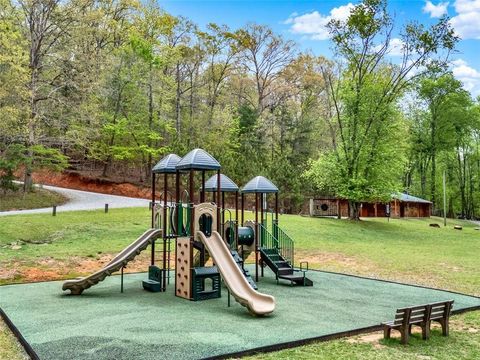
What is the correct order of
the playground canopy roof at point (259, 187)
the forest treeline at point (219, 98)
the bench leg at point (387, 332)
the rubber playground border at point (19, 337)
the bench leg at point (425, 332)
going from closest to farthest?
the rubber playground border at point (19, 337) < the bench leg at point (387, 332) < the bench leg at point (425, 332) < the playground canopy roof at point (259, 187) < the forest treeline at point (219, 98)

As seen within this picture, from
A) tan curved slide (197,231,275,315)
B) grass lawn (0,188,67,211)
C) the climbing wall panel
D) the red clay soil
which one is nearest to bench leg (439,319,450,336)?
tan curved slide (197,231,275,315)

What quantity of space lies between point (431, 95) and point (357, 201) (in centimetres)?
2329

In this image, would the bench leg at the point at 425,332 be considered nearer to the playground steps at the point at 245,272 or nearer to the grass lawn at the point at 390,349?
the grass lawn at the point at 390,349

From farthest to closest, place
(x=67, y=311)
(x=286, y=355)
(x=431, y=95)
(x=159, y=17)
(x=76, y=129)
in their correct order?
(x=431, y=95) → (x=159, y=17) → (x=76, y=129) → (x=67, y=311) → (x=286, y=355)

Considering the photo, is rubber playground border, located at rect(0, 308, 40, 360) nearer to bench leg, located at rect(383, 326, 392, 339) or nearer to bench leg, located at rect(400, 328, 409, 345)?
bench leg, located at rect(383, 326, 392, 339)

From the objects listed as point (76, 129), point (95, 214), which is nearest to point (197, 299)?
point (95, 214)

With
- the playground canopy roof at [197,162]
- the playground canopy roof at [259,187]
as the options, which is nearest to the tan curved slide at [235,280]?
the playground canopy roof at [197,162]

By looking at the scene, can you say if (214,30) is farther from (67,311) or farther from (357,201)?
(67,311)

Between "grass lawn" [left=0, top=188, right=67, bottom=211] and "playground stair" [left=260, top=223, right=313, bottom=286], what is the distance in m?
16.2

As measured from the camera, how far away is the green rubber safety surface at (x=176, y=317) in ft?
21.6

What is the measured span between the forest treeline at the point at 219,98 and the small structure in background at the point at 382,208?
1399 millimetres

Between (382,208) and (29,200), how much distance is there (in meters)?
28.8

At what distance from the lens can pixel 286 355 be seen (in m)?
6.39

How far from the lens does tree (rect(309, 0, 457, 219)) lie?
29.3 meters
